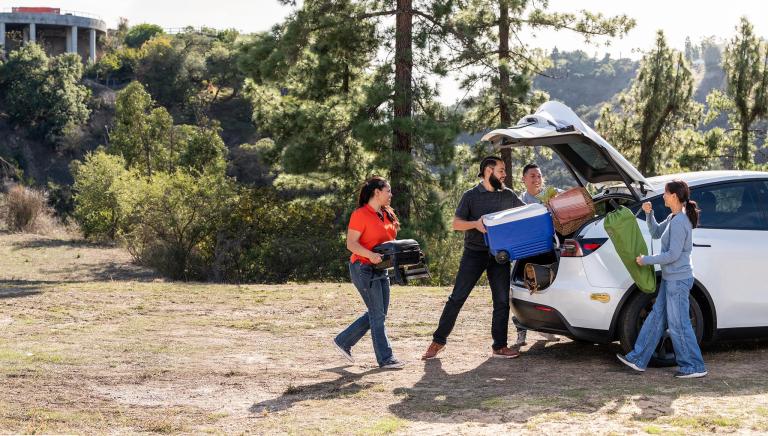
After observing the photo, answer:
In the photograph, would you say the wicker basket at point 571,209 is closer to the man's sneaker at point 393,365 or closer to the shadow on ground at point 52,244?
the man's sneaker at point 393,365

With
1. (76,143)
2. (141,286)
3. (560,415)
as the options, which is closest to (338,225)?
(141,286)

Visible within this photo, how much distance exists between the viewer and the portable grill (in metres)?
8.13

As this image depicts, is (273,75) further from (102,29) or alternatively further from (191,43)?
(102,29)

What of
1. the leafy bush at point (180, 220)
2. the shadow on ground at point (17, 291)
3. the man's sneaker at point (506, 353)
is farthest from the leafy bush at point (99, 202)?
the man's sneaker at point (506, 353)

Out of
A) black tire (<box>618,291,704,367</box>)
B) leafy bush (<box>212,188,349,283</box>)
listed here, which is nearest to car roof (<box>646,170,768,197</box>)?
black tire (<box>618,291,704,367</box>)

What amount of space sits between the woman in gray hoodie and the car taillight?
46 cm

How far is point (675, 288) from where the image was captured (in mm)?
7691

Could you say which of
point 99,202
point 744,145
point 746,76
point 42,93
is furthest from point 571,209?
point 42,93

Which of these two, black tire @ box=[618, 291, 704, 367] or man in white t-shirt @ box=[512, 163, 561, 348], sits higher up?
man in white t-shirt @ box=[512, 163, 561, 348]

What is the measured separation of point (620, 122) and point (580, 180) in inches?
1097

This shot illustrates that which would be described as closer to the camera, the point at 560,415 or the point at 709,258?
the point at 560,415

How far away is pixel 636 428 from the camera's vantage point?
610 cm

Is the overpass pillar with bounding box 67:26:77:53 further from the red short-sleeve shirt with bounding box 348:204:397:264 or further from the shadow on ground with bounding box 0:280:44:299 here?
the red short-sleeve shirt with bounding box 348:204:397:264

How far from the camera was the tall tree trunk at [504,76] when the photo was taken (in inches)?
1014
